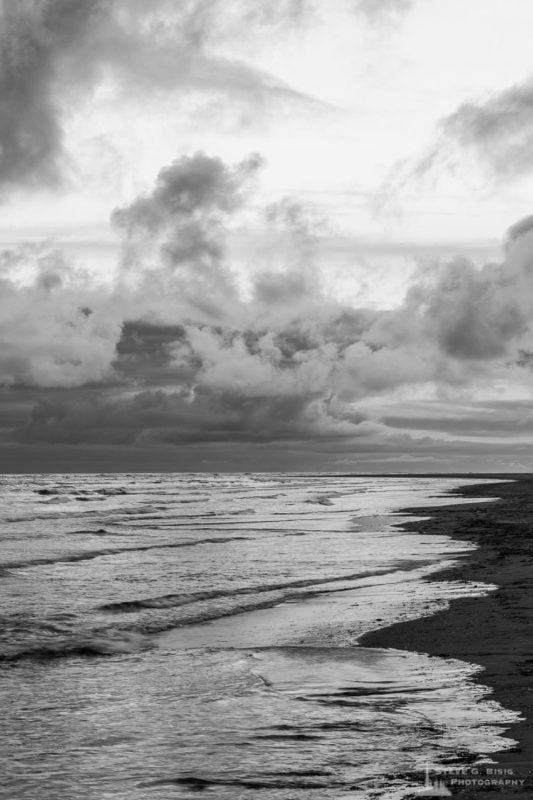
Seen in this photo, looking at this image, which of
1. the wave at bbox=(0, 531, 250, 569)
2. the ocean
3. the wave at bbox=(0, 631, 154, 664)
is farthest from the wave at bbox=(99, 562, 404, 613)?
the wave at bbox=(0, 531, 250, 569)

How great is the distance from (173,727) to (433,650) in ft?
17.4

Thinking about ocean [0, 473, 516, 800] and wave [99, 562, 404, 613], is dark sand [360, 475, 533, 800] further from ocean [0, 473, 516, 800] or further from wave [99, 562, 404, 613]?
wave [99, 562, 404, 613]

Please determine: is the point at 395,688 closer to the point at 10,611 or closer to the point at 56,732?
the point at 56,732

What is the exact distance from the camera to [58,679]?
449 inches

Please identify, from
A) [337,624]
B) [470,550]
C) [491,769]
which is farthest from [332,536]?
[491,769]

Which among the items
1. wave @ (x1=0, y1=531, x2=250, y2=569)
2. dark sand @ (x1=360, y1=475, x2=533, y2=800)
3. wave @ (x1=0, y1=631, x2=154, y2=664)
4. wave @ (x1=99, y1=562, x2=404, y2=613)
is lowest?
wave @ (x1=0, y1=531, x2=250, y2=569)

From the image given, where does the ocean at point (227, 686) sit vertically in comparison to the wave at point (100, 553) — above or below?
above

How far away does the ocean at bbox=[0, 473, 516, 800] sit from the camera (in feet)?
24.4

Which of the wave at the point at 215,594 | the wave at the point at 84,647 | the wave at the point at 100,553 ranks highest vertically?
the wave at the point at 84,647

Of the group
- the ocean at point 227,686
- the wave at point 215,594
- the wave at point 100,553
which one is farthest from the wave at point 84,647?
the wave at point 100,553

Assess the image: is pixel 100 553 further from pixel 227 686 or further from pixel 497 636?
pixel 227 686

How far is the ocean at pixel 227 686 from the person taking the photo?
743 centimetres

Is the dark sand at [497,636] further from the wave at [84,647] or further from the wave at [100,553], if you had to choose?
the wave at [100,553]

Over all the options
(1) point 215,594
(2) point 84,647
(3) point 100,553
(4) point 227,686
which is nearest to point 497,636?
(4) point 227,686
